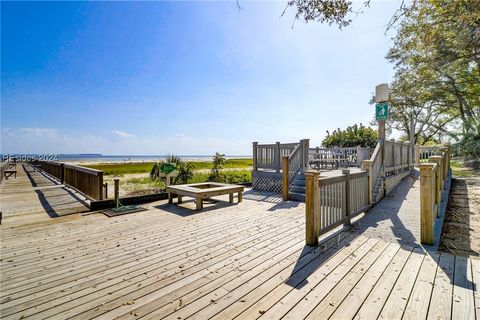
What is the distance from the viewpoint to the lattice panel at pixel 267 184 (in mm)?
8464

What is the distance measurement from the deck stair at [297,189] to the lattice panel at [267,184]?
0.75 metres

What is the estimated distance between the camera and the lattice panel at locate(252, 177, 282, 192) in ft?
27.8

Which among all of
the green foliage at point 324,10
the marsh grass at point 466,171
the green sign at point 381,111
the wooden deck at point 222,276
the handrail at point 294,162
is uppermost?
the green foliage at point 324,10

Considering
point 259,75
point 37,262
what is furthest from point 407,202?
point 259,75

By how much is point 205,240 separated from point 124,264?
121 cm

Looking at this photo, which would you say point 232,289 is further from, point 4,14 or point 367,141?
point 367,141

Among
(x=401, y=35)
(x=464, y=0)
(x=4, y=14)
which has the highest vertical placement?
(x=401, y=35)

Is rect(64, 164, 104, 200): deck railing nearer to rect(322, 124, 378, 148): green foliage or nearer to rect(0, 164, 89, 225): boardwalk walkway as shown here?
rect(0, 164, 89, 225): boardwalk walkway

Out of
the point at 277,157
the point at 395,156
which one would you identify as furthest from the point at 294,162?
the point at 395,156

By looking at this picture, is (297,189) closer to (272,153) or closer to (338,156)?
(272,153)

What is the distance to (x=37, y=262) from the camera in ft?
9.32

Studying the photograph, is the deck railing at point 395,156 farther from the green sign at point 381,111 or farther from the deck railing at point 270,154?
the deck railing at point 270,154

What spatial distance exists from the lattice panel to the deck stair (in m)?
0.75

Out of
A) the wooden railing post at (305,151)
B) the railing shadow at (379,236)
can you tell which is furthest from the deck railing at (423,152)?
the wooden railing post at (305,151)
